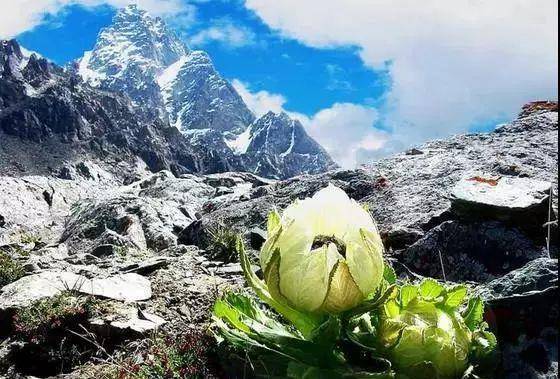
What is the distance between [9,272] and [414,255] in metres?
5.26

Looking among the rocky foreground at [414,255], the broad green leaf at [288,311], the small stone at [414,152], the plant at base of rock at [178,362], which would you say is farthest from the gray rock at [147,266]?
the broad green leaf at [288,311]

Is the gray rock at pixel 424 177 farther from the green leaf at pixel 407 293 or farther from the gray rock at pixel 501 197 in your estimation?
the green leaf at pixel 407 293

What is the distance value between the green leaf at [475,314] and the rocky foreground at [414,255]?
0.57 feet

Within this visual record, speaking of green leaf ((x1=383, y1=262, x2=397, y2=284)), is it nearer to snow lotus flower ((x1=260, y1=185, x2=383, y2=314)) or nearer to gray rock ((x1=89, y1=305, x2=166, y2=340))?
snow lotus flower ((x1=260, y1=185, x2=383, y2=314))

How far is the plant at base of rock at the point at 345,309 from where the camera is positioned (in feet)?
8.89

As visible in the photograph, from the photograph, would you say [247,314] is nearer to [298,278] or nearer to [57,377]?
[298,278]

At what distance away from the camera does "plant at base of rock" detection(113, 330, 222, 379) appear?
452 cm

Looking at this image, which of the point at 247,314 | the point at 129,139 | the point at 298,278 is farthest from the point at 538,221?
the point at 129,139

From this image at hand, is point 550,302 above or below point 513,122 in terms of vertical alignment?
below

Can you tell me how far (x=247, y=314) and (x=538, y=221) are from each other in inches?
168

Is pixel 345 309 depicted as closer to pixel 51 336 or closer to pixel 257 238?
pixel 51 336

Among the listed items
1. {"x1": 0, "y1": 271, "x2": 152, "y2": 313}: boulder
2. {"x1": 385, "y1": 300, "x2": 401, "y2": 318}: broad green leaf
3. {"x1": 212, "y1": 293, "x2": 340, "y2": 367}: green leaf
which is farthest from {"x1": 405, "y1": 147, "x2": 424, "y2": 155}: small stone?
{"x1": 385, "y1": 300, "x2": 401, "y2": 318}: broad green leaf

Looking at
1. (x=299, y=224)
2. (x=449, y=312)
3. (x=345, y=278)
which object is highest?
(x=299, y=224)

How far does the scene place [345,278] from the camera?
2.68m
